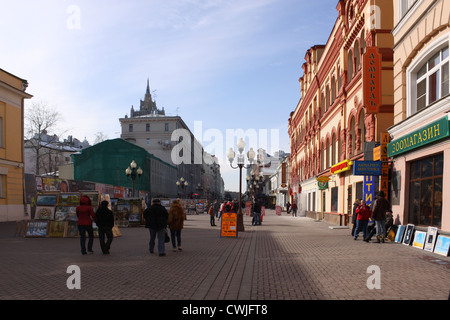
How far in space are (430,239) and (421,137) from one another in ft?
10.3

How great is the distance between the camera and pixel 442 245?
11086mm

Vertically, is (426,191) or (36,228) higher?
(426,191)

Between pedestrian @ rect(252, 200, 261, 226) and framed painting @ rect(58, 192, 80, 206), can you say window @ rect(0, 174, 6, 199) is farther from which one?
pedestrian @ rect(252, 200, 261, 226)

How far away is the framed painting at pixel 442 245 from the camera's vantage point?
1078 centimetres

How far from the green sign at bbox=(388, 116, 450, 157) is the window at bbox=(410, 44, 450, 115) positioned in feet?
3.20

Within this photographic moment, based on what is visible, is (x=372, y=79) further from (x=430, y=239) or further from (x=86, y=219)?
A: (x=86, y=219)

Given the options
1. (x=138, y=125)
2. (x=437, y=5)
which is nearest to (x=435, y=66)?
(x=437, y=5)

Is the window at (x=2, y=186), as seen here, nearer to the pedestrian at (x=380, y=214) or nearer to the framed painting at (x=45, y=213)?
the framed painting at (x=45, y=213)

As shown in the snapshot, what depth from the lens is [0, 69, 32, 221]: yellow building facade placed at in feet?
85.0

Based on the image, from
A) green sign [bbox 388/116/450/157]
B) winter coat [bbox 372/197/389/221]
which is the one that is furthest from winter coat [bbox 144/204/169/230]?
green sign [bbox 388/116/450/157]

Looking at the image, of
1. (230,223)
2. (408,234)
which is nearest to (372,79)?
(408,234)

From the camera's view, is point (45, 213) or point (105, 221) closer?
point (105, 221)

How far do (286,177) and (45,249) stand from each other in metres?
59.4
